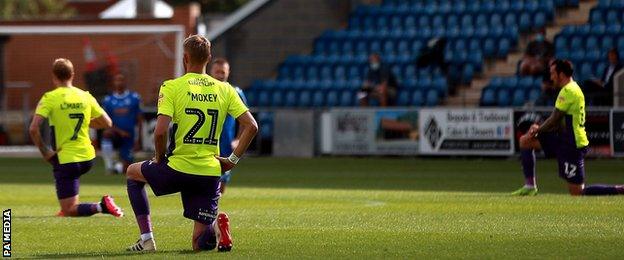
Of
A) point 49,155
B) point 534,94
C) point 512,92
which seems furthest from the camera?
point 512,92

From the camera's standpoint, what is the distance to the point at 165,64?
1703 inches

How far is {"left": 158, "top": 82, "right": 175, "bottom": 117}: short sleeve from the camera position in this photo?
11086 mm

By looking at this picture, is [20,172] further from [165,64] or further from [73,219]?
[165,64]

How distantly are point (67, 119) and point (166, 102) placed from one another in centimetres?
473

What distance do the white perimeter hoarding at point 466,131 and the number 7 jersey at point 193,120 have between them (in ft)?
62.4

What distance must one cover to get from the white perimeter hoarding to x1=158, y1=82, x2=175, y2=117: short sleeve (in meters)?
19.3

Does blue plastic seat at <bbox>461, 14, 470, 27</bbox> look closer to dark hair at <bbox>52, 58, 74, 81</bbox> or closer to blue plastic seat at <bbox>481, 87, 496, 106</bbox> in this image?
blue plastic seat at <bbox>481, 87, 496, 106</bbox>

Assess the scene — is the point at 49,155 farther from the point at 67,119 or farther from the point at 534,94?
Result: the point at 534,94

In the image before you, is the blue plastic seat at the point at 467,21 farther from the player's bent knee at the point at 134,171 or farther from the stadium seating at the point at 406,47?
the player's bent knee at the point at 134,171

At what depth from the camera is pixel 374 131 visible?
3169cm

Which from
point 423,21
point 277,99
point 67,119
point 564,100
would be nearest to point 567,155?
point 564,100

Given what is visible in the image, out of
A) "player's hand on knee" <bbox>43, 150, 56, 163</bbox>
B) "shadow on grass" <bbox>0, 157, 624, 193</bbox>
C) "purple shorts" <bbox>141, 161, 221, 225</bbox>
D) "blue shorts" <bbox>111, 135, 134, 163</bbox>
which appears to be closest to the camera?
"purple shorts" <bbox>141, 161, 221, 225</bbox>

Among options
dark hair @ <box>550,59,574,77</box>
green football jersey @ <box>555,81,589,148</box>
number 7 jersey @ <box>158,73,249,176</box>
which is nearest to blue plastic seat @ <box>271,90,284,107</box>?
green football jersey @ <box>555,81,589,148</box>

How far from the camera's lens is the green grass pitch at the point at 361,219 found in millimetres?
11750
